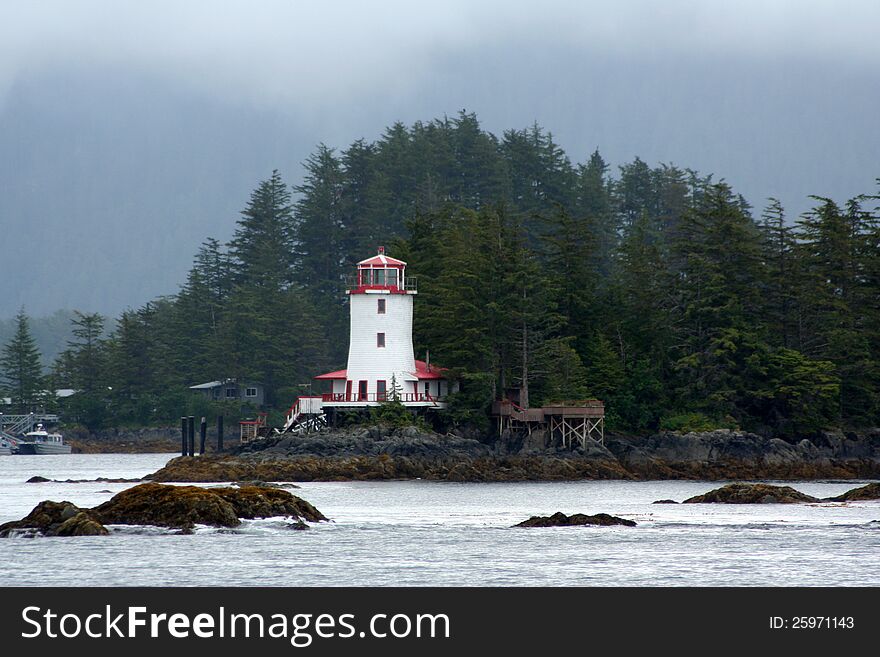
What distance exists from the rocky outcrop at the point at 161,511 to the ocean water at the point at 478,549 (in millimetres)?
507

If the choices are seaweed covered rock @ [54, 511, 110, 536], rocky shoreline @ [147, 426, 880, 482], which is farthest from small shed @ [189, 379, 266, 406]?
seaweed covered rock @ [54, 511, 110, 536]

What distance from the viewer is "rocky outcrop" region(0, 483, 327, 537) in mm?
35031

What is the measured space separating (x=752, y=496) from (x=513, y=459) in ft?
55.8

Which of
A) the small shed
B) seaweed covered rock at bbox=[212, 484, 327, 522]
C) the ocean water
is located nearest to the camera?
the ocean water

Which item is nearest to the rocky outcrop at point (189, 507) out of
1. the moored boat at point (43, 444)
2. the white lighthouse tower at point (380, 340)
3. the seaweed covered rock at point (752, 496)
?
the seaweed covered rock at point (752, 496)

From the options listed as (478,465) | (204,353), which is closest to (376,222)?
(204,353)

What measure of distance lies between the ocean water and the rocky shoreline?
10.1 m

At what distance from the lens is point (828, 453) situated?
216 feet

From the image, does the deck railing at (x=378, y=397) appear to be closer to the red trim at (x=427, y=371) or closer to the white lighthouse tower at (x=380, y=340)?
the white lighthouse tower at (x=380, y=340)

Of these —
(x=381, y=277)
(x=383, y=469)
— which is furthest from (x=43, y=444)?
(x=383, y=469)

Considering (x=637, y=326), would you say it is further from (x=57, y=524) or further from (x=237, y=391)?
(x=57, y=524)

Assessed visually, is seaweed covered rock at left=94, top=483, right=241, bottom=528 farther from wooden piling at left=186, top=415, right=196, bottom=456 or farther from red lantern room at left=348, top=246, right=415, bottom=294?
wooden piling at left=186, top=415, right=196, bottom=456

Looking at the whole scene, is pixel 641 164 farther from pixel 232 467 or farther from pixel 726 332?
pixel 232 467

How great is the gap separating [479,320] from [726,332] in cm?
1166
